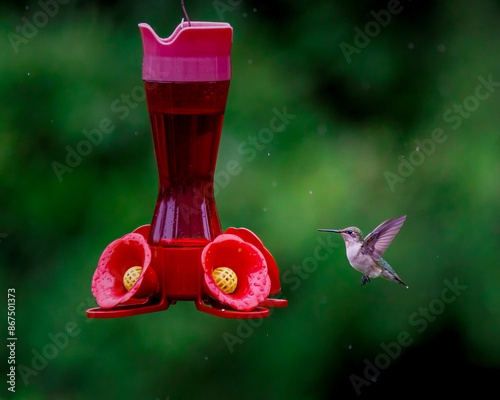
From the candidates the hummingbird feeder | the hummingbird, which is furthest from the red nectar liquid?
the hummingbird

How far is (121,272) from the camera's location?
10.1 feet

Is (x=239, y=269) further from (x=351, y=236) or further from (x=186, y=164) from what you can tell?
(x=351, y=236)

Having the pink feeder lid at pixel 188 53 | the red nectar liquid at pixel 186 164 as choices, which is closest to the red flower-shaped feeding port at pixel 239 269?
the red nectar liquid at pixel 186 164

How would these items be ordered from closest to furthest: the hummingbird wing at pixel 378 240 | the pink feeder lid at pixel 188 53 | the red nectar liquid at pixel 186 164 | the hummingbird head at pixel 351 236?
1. the pink feeder lid at pixel 188 53
2. the red nectar liquid at pixel 186 164
3. the hummingbird wing at pixel 378 240
4. the hummingbird head at pixel 351 236

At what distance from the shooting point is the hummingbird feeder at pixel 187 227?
2.88 m

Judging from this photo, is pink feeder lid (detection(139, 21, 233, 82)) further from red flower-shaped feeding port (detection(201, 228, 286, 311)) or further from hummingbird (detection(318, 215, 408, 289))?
hummingbird (detection(318, 215, 408, 289))

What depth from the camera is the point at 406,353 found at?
20.4 feet

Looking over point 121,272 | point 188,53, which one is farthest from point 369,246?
point 188,53

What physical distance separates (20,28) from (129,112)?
89cm

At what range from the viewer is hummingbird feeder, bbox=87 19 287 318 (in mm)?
2875

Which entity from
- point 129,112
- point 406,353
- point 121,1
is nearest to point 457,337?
point 406,353

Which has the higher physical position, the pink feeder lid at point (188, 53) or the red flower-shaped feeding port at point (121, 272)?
the pink feeder lid at point (188, 53)

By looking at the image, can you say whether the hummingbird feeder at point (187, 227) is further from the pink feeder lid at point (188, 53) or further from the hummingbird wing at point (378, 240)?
the hummingbird wing at point (378, 240)

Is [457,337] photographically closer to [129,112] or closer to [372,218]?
[372,218]
